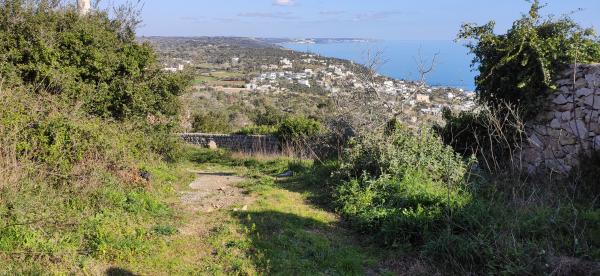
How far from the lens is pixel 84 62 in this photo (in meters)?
7.66

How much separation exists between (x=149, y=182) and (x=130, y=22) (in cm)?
395

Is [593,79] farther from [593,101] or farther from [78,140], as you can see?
[78,140]

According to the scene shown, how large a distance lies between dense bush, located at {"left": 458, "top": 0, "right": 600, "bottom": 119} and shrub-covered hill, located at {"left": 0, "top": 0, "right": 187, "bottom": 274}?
6306 millimetres

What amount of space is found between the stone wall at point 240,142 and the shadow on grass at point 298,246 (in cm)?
910

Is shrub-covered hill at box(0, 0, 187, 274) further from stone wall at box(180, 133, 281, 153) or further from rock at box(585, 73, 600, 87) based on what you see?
rock at box(585, 73, 600, 87)

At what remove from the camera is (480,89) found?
9.96 metres

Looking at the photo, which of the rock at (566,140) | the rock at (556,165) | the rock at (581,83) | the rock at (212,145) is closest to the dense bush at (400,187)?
the rock at (556,165)

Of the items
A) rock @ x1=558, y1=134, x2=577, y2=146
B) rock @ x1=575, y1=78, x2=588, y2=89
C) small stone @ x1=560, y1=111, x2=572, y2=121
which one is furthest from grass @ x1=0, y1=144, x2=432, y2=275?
rock @ x1=575, y1=78, x2=588, y2=89

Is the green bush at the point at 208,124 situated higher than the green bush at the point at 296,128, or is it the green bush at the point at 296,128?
the green bush at the point at 296,128

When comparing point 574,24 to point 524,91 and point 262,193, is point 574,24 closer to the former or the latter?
point 524,91

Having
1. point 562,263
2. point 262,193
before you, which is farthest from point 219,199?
point 562,263

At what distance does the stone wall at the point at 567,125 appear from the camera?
8117mm

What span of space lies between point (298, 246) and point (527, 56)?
20.8ft

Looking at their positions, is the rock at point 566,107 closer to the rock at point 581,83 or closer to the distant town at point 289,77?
the rock at point 581,83
